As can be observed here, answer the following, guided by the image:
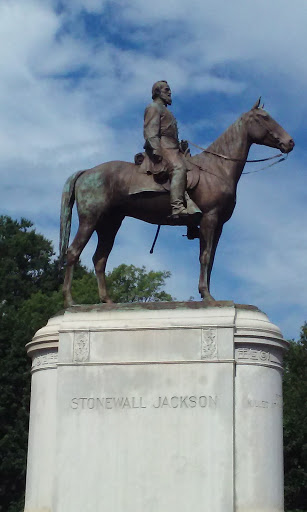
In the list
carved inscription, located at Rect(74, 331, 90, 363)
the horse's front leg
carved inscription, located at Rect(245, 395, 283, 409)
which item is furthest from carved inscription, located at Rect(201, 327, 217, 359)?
carved inscription, located at Rect(74, 331, 90, 363)

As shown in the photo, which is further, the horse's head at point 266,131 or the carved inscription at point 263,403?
the horse's head at point 266,131

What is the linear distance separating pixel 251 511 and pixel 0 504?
23.0m

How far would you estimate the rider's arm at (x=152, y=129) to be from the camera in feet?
60.2

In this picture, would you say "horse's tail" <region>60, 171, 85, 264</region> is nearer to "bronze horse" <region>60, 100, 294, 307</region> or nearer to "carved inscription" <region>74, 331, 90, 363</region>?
"bronze horse" <region>60, 100, 294, 307</region>

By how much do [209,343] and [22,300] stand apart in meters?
38.3

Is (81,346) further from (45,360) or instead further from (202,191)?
(202,191)

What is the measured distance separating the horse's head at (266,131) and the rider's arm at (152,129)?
175cm

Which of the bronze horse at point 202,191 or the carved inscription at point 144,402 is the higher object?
the bronze horse at point 202,191

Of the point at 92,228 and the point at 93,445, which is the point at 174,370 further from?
the point at 92,228

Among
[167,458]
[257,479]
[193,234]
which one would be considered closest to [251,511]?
[257,479]

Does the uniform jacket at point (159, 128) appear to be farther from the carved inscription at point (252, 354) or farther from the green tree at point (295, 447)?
the green tree at point (295, 447)

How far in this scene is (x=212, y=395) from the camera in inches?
655

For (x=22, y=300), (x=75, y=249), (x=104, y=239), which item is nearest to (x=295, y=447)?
(x=22, y=300)

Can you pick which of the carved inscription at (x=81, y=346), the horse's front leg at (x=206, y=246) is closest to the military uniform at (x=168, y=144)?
the horse's front leg at (x=206, y=246)
